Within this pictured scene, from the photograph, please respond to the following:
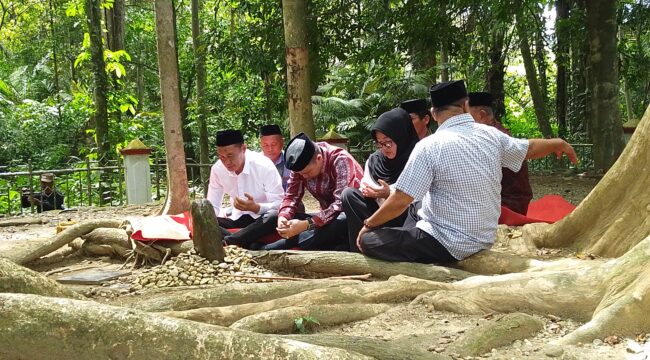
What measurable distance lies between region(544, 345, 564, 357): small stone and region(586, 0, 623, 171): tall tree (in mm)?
9386

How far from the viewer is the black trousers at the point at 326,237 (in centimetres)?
565

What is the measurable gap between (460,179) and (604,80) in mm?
7858

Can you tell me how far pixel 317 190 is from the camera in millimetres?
5773

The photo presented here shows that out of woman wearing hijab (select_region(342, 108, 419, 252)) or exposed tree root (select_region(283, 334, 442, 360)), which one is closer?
exposed tree root (select_region(283, 334, 442, 360))

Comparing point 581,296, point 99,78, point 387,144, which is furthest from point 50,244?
point 99,78

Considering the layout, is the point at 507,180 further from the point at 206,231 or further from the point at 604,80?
the point at 604,80

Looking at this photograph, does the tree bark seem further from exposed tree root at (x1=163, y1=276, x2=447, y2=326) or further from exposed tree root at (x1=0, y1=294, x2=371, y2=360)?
exposed tree root at (x1=0, y1=294, x2=371, y2=360)

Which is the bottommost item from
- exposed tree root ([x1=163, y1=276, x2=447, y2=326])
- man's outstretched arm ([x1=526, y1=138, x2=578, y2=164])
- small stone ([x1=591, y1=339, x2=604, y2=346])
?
small stone ([x1=591, y1=339, x2=604, y2=346])

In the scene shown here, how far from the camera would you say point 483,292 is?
358cm

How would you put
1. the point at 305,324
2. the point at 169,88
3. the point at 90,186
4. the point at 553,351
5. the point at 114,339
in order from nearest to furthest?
1. the point at 114,339
2. the point at 553,351
3. the point at 305,324
4. the point at 169,88
5. the point at 90,186

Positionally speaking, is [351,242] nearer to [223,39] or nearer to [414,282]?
[414,282]

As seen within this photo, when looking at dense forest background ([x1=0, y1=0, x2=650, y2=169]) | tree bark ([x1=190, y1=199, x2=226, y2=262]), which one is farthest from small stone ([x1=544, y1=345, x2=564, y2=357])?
dense forest background ([x1=0, y1=0, x2=650, y2=169])

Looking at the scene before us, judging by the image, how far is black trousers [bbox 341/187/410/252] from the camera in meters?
5.20

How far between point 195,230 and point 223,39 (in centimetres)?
788
